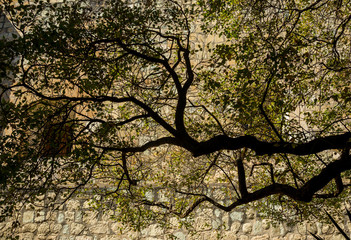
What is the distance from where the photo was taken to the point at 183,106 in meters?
4.32

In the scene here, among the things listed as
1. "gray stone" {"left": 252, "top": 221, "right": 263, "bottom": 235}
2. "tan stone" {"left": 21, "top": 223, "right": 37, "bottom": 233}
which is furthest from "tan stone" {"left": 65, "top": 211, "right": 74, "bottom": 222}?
"gray stone" {"left": 252, "top": 221, "right": 263, "bottom": 235}

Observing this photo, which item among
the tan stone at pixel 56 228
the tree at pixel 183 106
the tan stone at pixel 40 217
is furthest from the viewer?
the tan stone at pixel 40 217

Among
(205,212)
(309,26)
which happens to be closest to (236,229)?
(205,212)

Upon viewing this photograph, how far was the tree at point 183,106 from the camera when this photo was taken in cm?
398

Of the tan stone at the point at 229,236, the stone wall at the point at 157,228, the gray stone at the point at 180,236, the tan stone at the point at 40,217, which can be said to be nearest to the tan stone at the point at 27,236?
the stone wall at the point at 157,228

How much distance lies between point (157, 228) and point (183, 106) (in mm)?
3601

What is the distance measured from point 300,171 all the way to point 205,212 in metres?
2.02

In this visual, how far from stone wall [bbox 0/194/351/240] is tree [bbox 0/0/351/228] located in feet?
1.37

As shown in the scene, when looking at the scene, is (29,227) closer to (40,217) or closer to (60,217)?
(40,217)

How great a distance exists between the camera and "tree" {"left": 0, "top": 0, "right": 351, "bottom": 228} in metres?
3.98

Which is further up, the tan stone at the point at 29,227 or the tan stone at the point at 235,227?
the tan stone at the point at 29,227

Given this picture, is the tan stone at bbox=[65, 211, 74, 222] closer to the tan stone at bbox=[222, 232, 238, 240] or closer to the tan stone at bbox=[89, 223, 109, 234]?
the tan stone at bbox=[89, 223, 109, 234]

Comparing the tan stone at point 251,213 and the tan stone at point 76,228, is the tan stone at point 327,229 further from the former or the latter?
the tan stone at point 76,228

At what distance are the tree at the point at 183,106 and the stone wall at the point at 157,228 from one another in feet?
1.37
